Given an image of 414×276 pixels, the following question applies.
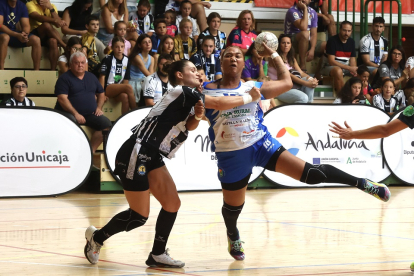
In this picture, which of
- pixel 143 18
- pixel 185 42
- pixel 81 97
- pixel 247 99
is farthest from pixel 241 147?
pixel 143 18

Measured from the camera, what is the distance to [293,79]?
38.3ft

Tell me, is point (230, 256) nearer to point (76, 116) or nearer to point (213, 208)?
point (213, 208)

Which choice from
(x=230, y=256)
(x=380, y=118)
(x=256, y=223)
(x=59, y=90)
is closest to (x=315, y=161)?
(x=380, y=118)

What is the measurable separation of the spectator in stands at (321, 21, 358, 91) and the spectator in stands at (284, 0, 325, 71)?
440 millimetres

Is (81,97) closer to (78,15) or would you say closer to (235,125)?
(78,15)

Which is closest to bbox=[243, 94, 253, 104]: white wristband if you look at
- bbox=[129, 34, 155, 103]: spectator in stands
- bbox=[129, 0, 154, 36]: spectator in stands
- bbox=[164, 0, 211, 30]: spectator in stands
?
bbox=[129, 34, 155, 103]: spectator in stands

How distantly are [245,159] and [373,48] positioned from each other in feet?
30.7

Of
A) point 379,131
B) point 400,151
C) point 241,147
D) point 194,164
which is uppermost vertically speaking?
point 379,131

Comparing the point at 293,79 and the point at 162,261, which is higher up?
the point at 293,79

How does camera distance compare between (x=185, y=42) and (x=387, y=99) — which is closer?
(x=387, y=99)

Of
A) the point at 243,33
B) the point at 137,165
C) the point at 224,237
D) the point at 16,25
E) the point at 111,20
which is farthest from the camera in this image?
the point at 243,33

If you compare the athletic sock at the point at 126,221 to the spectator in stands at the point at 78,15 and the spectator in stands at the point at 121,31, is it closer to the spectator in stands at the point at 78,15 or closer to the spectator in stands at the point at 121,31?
the spectator in stands at the point at 121,31

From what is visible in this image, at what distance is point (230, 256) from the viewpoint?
5.25m

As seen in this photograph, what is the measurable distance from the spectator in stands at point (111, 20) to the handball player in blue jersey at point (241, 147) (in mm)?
7309
